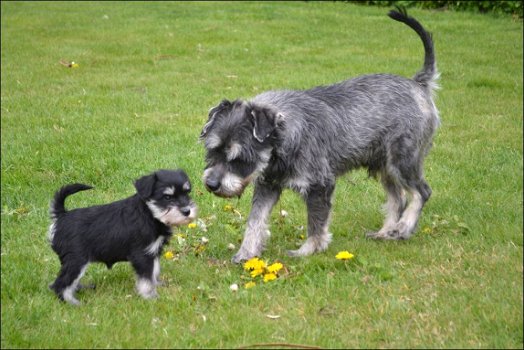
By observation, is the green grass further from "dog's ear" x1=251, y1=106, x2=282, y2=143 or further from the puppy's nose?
"dog's ear" x1=251, y1=106, x2=282, y2=143

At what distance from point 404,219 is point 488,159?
2598 millimetres

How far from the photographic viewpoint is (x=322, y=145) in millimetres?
6586

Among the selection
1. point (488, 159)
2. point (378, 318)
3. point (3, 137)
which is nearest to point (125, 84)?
point (3, 137)

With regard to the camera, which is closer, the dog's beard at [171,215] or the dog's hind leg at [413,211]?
the dog's beard at [171,215]

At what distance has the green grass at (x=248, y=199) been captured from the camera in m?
5.08

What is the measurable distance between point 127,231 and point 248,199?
8.98 feet

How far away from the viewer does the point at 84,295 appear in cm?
579

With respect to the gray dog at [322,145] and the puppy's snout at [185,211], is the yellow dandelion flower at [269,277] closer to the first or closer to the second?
the gray dog at [322,145]

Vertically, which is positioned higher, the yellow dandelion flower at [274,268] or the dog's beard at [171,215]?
the dog's beard at [171,215]

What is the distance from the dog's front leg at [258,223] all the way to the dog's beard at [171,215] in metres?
1.09

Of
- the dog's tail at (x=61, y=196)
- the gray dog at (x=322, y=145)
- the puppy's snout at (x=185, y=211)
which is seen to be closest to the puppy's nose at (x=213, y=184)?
the gray dog at (x=322, y=145)

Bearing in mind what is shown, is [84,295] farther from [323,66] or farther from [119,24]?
[119,24]

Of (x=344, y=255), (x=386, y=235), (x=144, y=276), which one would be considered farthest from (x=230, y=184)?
(x=386, y=235)

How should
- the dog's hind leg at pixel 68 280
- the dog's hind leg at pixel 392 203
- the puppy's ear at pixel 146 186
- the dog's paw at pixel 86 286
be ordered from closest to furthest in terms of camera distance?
1. the dog's hind leg at pixel 68 280
2. the puppy's ear at pixel 146 186
3. the dog's paw at pixel 86 286
4. the dog's hind leg at pixel 392 203
